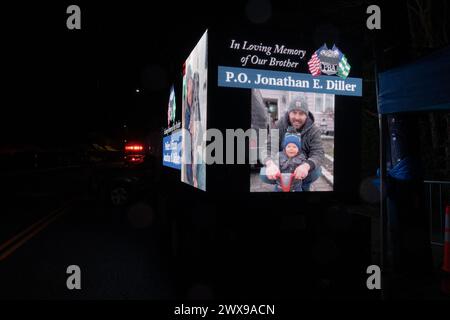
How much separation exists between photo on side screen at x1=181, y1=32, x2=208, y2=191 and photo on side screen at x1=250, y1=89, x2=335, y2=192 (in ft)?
3.90

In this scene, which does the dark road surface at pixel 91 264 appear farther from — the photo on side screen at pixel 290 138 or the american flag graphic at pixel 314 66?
the american flag graphic at pixel 314 66

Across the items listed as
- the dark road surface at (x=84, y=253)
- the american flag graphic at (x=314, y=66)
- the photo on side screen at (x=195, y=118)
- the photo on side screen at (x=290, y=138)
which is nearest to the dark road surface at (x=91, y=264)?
the dark road surface at (x=84, y=253)

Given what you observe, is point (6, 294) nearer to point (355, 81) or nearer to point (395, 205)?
point (395, 205)

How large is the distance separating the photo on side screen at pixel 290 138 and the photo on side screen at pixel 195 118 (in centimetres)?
119

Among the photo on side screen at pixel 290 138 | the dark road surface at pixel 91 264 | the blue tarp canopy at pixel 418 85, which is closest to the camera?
the blue tarp canopy at pixel 418 85

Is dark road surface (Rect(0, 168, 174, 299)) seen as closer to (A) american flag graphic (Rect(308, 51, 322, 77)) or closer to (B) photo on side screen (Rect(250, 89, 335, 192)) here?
(B) photo on side screen (Rect(250, 89, 335, 192))

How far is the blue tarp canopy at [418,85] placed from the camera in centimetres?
425

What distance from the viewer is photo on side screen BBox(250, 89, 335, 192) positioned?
801 centimetres

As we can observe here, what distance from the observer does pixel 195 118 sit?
9.67 metres

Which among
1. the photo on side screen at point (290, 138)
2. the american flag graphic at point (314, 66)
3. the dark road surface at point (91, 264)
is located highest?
the american flag graphic at point (314, 66)

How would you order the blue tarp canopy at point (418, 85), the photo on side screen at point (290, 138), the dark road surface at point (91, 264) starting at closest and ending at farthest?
1. the blue tarp canopy at point (418, 85)
2. the dark road surface at point (91, 264)
3. the photo on side screen at point (290, 138)

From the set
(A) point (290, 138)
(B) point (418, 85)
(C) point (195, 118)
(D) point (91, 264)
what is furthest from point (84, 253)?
(B) point (418, 85)

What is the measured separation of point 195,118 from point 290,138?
2.65 metres
